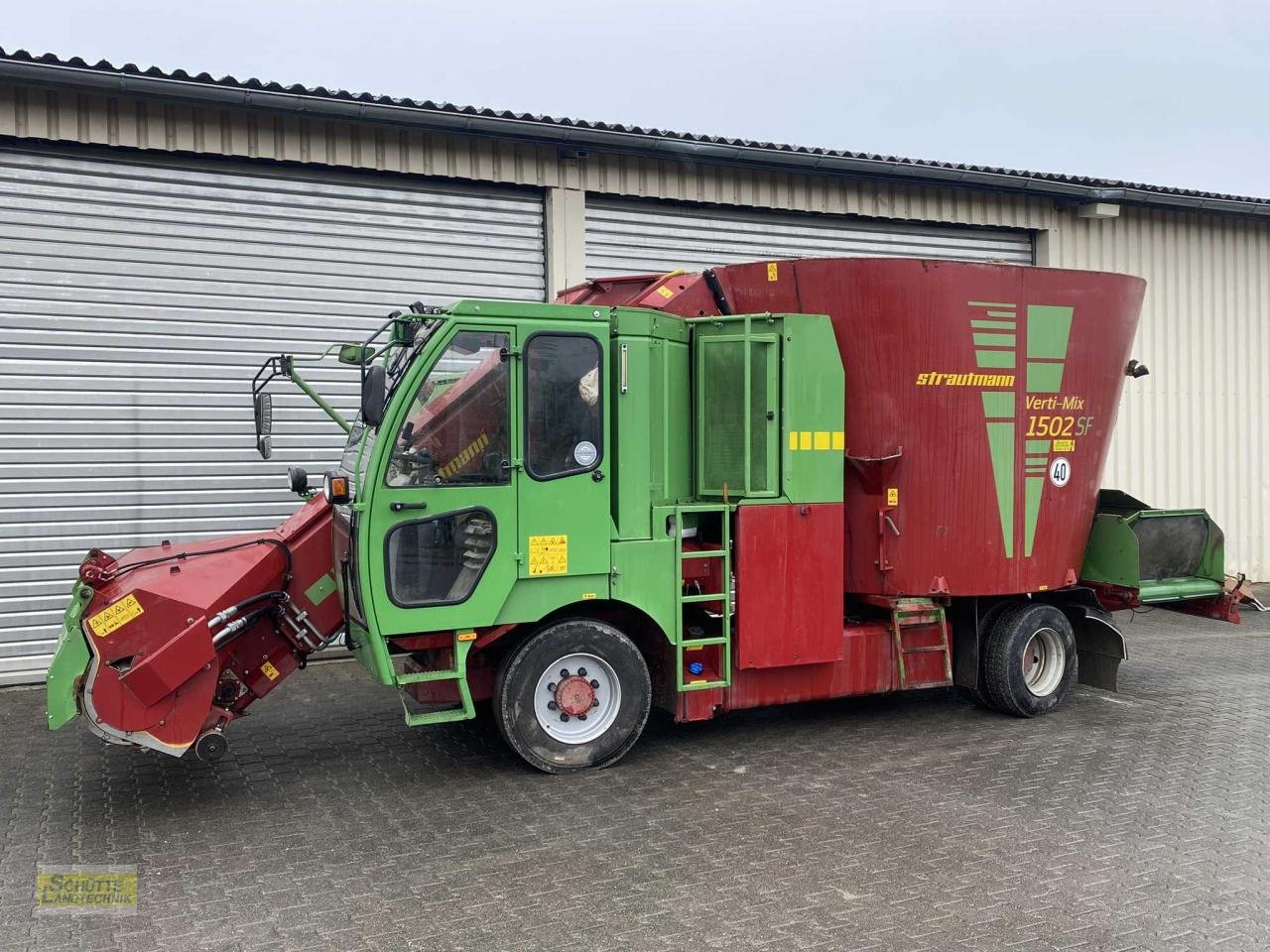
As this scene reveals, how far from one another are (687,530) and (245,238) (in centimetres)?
504

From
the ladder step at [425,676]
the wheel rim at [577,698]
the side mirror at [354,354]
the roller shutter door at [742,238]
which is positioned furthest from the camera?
the roller shutter door at [742,238]

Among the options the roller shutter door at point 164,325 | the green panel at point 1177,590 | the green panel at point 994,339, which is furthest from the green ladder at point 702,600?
the roller shutter door at point 164,325

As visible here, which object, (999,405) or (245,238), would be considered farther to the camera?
(245,238)

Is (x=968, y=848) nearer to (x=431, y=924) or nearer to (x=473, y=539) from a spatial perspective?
(x=431, y=924)

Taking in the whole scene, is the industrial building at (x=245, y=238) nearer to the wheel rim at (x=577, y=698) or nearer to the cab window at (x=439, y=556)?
the cab window at (x=439, y=556)

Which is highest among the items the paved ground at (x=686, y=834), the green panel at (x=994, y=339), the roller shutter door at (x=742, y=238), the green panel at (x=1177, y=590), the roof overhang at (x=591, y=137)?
the roof overhang at (x=591, y=137)

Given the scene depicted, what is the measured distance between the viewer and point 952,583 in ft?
23.0

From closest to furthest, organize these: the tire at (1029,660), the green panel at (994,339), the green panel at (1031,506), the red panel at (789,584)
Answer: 1. the red panel at (789,584)
2. the green panel at (994,339)
3. the green panel at (1031,506)
4. the tire at (1029,660)

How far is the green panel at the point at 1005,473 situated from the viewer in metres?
6.97

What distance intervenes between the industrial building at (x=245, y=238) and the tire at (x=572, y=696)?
4276 mm

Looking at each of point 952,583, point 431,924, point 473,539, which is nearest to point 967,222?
point 952,583

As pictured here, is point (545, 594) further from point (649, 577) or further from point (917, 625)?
point (917, 625)

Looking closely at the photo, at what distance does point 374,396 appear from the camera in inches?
213

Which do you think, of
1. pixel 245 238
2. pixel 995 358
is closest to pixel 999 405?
pixel 995 358
